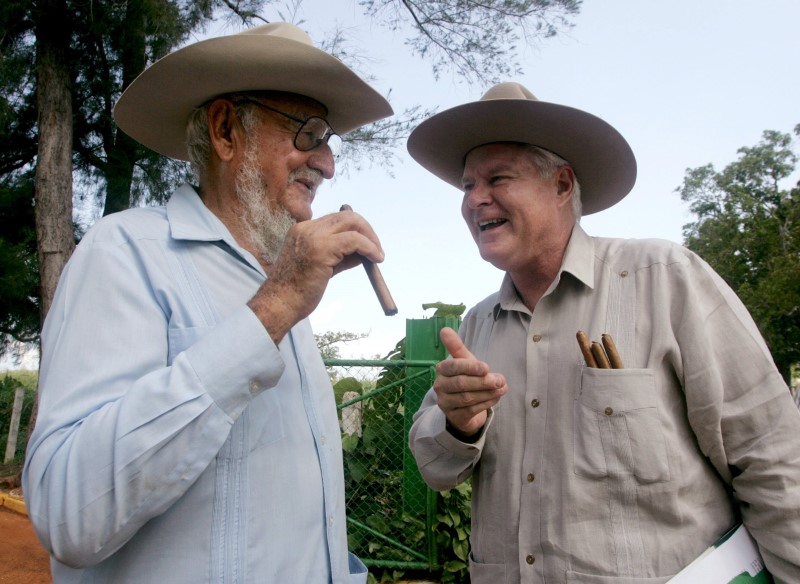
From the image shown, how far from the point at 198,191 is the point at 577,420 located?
1347 mm

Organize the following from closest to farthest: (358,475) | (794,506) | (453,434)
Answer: (794,506)
(453,434)
(358,475)

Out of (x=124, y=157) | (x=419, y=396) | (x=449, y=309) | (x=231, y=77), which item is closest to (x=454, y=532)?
(x=419, y=396)

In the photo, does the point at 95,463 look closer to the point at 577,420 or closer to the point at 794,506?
the point at 577,420

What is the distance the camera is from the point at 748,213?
36750 mm

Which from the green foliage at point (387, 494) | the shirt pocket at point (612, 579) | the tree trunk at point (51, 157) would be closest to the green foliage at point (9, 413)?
the tree trunk at point (51, 157)

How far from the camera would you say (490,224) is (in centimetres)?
214

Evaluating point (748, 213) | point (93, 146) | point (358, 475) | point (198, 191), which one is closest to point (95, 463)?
point (198, 191)

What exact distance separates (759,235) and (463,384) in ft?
124

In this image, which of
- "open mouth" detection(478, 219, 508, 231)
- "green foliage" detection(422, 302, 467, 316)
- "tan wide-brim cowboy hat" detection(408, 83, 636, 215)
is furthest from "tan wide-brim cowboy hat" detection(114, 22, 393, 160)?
"green foliage" detection(422, 302, 467, 316)

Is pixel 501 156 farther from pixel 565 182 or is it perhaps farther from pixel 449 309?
pixel 449 309

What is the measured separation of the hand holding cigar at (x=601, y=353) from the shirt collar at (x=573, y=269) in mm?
260

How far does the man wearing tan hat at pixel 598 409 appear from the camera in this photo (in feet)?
5.44

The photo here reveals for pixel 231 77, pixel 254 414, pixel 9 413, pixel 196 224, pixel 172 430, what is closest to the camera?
pixel 172 430

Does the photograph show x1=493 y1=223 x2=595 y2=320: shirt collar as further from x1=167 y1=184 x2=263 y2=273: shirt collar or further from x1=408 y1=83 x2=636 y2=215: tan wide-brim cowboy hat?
x1=167 y1=184 x2=263 y2=273: shirt collar
